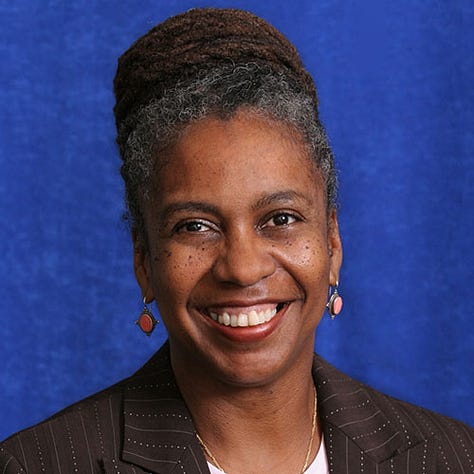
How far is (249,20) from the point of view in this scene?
1710 mm

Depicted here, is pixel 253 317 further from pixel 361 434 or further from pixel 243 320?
pixel 361 434

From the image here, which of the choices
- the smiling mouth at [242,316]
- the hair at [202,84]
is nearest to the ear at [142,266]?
the hair at [202,84]

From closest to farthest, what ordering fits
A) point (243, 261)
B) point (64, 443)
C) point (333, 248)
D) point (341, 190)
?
point (243, 261) < point (64, 443) < point (333, 248) < point (341, 190)

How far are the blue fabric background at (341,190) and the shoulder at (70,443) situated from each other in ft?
2.13

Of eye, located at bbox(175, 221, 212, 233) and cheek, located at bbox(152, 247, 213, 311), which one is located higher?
eye, located at bbox(175, 221, 212, 233)

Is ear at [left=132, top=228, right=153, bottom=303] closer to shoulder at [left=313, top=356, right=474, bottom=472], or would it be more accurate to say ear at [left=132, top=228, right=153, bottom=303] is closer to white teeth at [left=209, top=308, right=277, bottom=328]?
white teeth at [left=209, top=308, right=277, bottom=328]

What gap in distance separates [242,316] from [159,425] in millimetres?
227

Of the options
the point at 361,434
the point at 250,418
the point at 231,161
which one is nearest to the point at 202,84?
the point at 231,161

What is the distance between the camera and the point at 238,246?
1.60m

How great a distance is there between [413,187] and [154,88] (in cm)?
85

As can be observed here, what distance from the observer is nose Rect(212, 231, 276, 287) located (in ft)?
5.21

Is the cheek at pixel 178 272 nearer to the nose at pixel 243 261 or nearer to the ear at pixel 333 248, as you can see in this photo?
the nose at pixel 243 261

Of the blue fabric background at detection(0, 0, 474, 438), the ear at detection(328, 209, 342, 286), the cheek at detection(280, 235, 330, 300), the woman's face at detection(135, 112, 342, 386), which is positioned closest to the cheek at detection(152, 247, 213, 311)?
the woman's face at detection(135, 112, 342, 386)

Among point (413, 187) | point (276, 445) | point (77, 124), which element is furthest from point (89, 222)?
point (276, 445)
